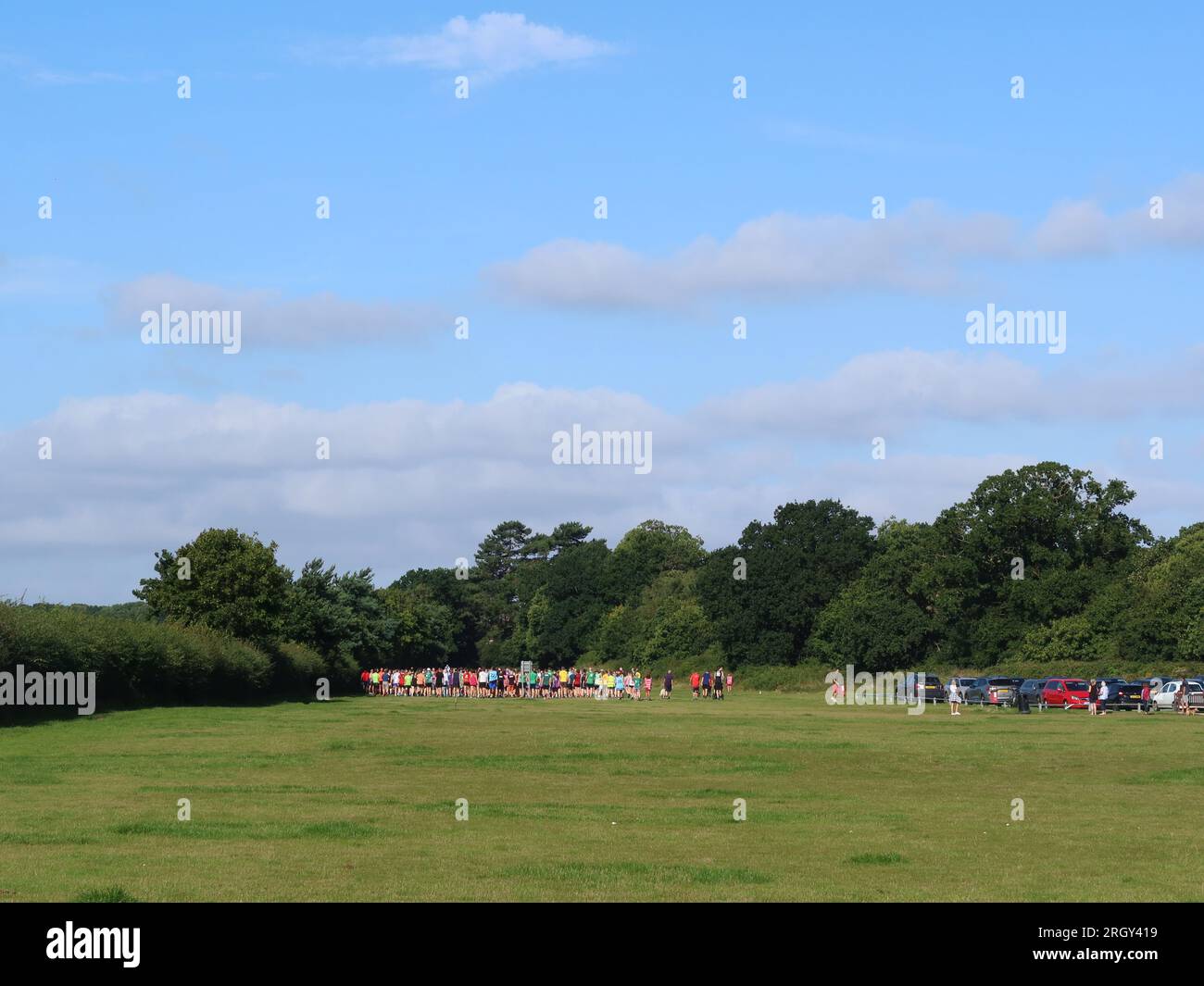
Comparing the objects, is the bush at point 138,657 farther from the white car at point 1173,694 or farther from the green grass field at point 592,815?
the white car at point 1173,694

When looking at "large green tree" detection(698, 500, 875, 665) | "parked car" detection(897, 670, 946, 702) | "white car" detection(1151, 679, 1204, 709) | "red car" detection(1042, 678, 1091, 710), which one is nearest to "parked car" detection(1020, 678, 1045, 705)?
"red car" detection(1042, 678, 1091, 710)

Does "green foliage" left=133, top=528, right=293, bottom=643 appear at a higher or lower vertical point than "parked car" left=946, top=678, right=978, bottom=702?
higher

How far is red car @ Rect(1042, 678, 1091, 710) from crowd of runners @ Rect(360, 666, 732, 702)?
21.9 metres

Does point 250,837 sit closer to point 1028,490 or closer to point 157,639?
point 157,639

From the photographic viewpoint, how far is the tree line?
80.8 meters

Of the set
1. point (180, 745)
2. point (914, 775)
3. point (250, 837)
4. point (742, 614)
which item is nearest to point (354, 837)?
point (250, 837)

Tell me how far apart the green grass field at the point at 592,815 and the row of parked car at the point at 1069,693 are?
83.1 ft

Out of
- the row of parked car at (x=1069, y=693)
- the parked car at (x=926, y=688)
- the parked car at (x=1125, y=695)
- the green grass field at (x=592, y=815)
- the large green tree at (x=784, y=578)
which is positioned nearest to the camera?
the green grass field at (x=592, y=815)

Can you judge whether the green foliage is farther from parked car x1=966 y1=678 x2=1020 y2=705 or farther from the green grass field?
parked car x1=966 y1=678 x2=1020 y2=705

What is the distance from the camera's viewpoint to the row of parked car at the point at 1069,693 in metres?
72.6


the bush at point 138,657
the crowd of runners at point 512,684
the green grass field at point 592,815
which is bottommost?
the crowd of runners at point 512,684

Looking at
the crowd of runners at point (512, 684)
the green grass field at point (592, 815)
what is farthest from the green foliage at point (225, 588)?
the green grass field at point (592, 815)

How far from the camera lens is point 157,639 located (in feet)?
199
